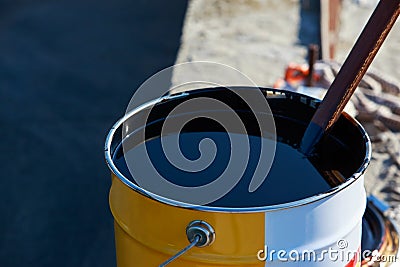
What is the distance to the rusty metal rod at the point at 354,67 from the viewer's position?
156cm

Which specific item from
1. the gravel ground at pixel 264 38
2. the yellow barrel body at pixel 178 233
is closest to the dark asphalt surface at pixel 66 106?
the gravel ground at pixel 264 38

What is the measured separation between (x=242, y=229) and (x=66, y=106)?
3.14 meters

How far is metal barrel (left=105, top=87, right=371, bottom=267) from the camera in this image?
55.6 inches

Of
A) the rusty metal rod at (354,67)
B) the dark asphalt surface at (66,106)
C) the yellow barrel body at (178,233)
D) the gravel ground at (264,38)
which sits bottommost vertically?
the dark asphalt surface at (66,106)

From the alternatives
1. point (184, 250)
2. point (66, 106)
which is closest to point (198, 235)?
point (184, 250)

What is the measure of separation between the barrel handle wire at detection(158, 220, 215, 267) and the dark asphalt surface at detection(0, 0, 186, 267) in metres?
1.57

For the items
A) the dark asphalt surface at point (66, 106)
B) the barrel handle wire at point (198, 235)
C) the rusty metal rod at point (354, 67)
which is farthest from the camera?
the dark asphalt surface at point (66, 106)

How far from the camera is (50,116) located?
4.30 metres

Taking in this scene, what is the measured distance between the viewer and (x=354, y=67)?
162 cm

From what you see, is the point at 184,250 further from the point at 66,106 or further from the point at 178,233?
the point at 66,106

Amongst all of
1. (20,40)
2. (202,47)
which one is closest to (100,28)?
(20,40)

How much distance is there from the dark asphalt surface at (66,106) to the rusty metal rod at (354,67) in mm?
1504

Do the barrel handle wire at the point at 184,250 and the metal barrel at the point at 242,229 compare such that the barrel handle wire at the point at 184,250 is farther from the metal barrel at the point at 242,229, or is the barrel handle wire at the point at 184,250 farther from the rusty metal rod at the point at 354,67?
the rusty metal rod at the point at 354,67

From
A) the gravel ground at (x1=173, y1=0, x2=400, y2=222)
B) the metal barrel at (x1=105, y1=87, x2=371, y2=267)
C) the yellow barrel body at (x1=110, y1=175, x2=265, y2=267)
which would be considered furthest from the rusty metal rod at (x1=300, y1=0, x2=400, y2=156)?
the gravel ground at (x1=173, y1=0, x2=400, y2=222)
